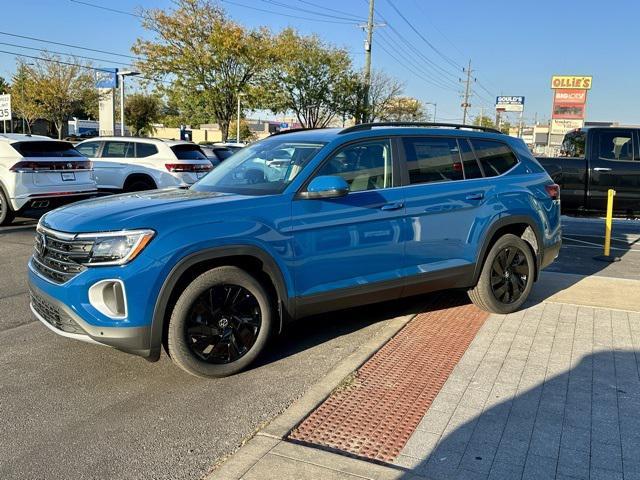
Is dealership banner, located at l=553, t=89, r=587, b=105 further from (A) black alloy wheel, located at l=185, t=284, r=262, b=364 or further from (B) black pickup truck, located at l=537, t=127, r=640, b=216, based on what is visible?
(A) black alloy wheel, located at l=185, t=284, r=262, b=364

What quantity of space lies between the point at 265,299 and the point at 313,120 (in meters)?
38.4

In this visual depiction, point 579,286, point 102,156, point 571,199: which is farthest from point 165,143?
point 579,286

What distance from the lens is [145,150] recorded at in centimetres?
1300

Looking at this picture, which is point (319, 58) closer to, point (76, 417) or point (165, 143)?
point (165, 143)

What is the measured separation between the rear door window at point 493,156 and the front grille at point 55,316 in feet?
12.9

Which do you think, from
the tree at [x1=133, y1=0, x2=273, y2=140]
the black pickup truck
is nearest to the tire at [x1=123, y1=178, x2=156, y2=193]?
the black pickup truck

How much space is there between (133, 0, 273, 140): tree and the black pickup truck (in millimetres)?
22547

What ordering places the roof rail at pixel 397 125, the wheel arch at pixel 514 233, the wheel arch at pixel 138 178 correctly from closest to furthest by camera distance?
the roof rail at pixel 397 125 → the wheel arch at pixel 514 233 → the wheel arch at pixel 138 178

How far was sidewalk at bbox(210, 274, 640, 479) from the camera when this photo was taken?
9.69 feet

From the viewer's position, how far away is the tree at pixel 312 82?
36.6 meters

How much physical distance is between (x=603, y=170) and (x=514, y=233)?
16.2 feet

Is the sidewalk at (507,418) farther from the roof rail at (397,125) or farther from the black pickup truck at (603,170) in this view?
the black pickup truck at (603,170)

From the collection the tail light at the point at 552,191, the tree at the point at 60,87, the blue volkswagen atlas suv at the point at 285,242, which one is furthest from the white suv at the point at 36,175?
the tree at the point at 60,87

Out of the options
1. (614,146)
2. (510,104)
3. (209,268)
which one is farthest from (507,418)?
(510,104)
